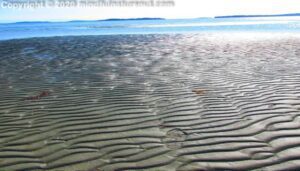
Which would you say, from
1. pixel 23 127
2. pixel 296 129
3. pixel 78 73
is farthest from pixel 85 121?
pixel 78 73

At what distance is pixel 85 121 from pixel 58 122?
45cm

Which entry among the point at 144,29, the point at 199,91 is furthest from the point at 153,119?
the point at 144,29

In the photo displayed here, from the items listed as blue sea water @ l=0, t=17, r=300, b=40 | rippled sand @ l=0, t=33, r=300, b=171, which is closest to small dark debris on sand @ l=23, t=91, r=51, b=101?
rippled sand @ l=0, t=33, r=300, b=171

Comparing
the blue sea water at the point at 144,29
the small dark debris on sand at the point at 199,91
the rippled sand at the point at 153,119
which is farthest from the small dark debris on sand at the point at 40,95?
the blue sea water at the point at 144,29

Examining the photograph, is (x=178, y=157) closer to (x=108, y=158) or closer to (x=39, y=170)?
(x=108, y=158)

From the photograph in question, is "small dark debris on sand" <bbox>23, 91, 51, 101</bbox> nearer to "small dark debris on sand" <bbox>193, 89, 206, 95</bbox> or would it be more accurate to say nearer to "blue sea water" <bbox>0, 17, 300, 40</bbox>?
"small dark debris on sand" <bbox>193, 89, 206, 95</bbox>

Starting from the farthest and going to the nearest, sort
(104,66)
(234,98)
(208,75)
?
(104,66)
(208,75)
(234,98)

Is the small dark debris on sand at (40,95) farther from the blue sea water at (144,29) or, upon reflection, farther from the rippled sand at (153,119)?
the blue sea water at (144,29)

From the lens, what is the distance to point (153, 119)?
5.82m

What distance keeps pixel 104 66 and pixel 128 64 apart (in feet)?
2.74

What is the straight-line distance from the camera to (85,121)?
5797 mm

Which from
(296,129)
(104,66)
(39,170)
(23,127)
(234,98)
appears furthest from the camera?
(104,66)

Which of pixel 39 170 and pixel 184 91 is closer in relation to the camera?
pixel 39 170

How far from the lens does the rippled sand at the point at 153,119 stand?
4293 mm
